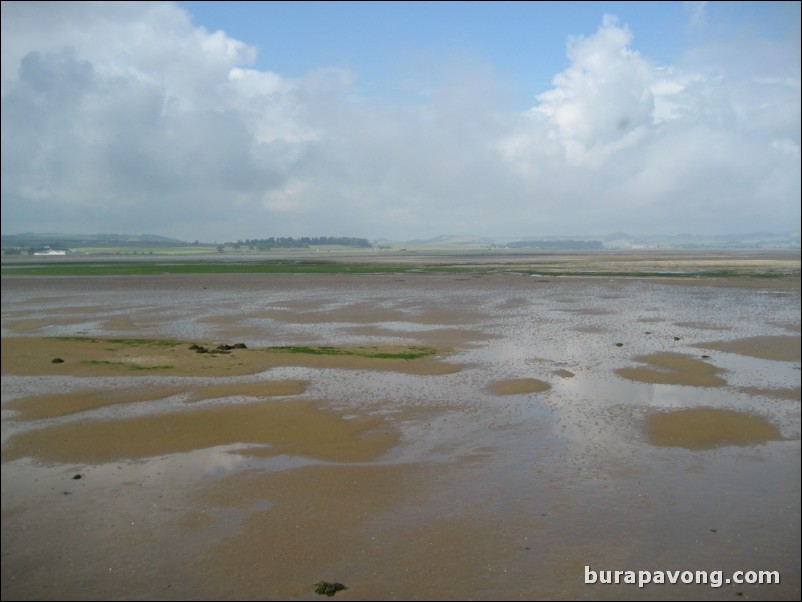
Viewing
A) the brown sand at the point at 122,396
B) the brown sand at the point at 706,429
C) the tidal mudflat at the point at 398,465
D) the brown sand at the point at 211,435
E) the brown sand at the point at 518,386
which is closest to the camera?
the tidal mudflat at the point at 398,465

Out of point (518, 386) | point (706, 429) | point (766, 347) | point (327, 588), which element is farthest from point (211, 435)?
point (766, 347)

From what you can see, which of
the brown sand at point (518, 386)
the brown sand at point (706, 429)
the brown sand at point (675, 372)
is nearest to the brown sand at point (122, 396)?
the brown sand at point (518, 386)

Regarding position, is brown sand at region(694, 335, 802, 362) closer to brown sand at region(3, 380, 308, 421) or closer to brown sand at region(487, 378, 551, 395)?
brown sand at region(487, 378, 551, 395)

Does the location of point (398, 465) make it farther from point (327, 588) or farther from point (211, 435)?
point (211, 435)

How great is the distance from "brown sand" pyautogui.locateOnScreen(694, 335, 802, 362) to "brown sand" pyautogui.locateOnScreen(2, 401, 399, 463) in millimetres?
15147

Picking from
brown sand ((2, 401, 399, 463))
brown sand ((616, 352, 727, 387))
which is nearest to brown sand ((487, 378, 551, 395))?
brown sand ((616, 352, 727, 387))

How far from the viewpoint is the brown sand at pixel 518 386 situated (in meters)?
15.3

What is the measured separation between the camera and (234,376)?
56.0 ft

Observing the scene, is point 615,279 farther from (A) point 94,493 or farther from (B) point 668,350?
(A) point 94,493

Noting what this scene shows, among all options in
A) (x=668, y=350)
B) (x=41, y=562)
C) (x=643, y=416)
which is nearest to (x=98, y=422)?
(x=41, y=562)

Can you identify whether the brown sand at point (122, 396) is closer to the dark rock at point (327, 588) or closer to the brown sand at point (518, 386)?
the brown sand at point (518, 386)

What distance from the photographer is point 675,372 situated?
1731 cm

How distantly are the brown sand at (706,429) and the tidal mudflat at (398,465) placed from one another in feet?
0.23

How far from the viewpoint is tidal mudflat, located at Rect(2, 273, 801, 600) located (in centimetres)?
681
